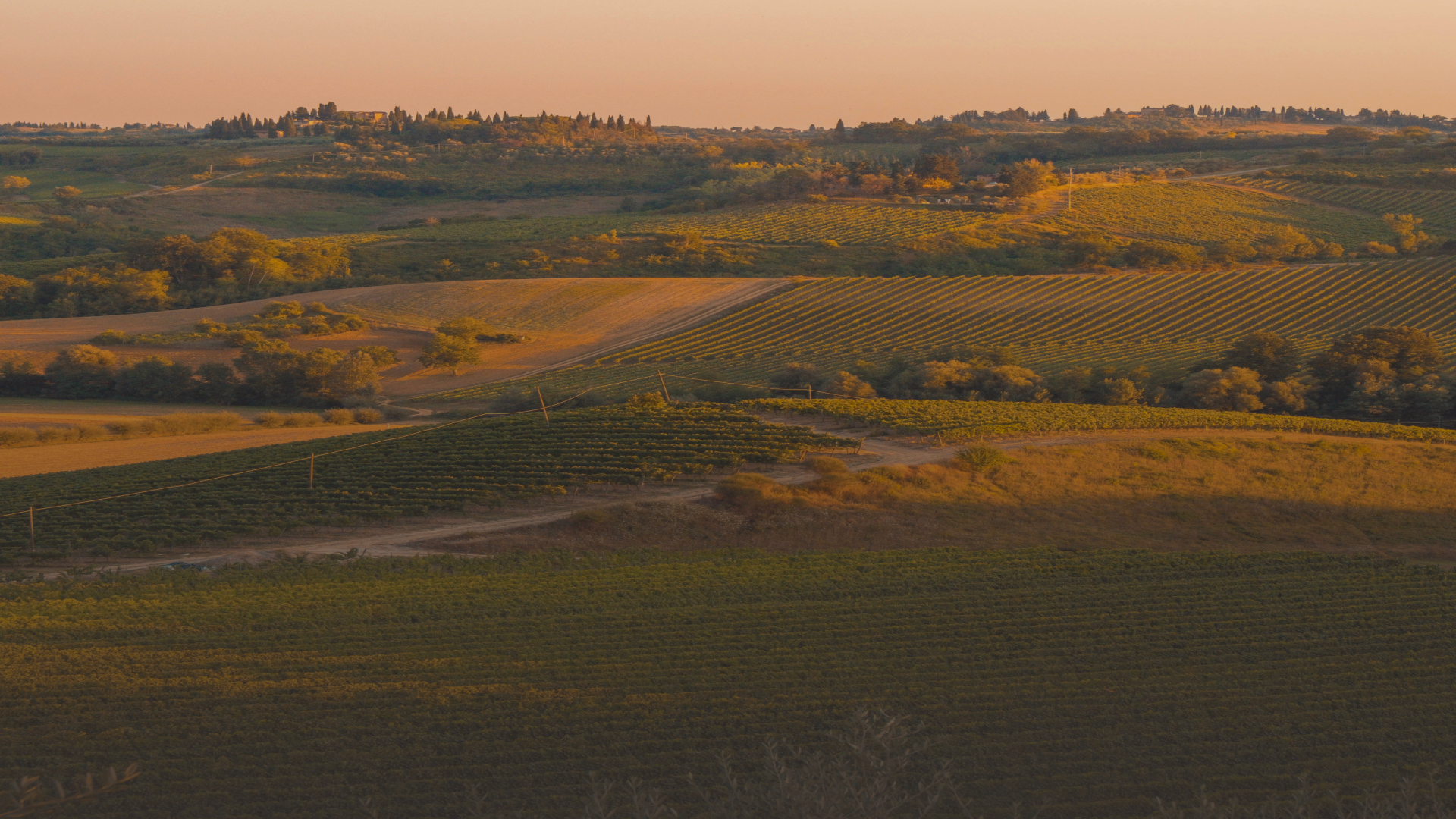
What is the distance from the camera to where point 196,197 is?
12775cm

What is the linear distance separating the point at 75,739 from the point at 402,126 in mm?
181233

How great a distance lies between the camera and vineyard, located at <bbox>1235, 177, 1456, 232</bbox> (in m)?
95.2

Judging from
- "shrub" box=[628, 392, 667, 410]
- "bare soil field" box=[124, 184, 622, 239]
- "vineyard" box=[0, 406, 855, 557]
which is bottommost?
"vineyard" box=[0, 406, 855, 557]

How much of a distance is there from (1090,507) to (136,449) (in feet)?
107

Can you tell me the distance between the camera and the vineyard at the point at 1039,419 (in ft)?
125

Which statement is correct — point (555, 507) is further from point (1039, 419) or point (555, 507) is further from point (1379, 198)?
point (1379, 198)

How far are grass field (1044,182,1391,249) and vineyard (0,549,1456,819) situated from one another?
74.9 metres

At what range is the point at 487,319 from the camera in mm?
71188

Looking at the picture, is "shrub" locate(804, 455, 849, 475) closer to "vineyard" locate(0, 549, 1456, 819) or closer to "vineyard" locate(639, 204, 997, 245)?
"vineyard" locate(0, 549, 1456, 819)

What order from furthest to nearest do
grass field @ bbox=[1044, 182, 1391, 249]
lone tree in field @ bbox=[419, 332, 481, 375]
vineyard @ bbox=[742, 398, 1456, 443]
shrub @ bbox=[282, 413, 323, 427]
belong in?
grass field @ bbox=[1044, 182, 1391, 249]
lone tree in field @ bbox=[419, 332, 481, 375]
shrub @ bbox=[282, 413, 323, 427]
vineyard @ bbox=[742, 398, 1456, 443]

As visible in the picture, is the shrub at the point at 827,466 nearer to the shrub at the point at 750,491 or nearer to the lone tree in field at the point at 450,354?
the shrub at the point at 750,491

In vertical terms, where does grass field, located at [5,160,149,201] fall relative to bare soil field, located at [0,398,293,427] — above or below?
above

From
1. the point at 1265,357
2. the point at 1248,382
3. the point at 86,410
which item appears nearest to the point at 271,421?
the point at 86,410

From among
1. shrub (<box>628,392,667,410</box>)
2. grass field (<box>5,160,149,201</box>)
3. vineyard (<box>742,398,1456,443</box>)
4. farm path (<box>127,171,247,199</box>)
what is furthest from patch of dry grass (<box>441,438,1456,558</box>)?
grass field (<box>5,160,149,201</box>)
